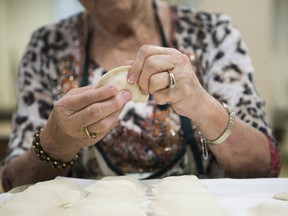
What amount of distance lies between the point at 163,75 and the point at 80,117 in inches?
7.2

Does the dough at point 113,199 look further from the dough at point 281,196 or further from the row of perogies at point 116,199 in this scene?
the dough at point 281,196

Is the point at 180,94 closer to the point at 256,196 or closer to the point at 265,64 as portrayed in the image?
the point at 256,196

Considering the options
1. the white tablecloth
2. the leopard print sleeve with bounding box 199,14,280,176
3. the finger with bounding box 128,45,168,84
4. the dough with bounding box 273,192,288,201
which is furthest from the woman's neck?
the dough with bounding box 273,192,288,201

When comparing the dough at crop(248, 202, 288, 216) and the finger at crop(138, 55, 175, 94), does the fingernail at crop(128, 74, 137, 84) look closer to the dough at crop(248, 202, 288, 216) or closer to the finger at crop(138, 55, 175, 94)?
the finger at crop(138, 55, 175, 94)

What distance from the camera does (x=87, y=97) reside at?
0.78 meters

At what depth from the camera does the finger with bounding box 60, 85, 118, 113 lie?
0.77 meters

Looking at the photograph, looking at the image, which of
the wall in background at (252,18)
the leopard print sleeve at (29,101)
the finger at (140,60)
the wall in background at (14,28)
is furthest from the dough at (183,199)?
the wall in background at (14,28)

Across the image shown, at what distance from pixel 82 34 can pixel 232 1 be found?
1113 mm

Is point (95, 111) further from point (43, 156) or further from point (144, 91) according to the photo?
point (43, 156)

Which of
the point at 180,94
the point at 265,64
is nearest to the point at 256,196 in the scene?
the point at 180,94

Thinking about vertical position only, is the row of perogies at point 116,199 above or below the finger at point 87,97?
below

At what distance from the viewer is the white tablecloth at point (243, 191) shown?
703 mm

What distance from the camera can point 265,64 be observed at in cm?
215

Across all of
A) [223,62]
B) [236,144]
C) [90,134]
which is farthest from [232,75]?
[90,134]
